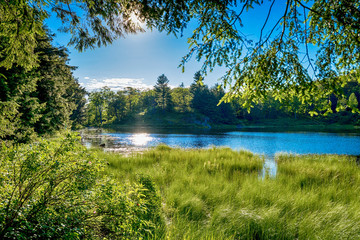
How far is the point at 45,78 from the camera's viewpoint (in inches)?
596

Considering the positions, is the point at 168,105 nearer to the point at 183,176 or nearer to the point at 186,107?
the point at 186,107

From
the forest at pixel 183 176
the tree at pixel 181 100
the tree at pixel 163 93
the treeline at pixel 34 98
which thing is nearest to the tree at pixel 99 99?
the tree at pixel 163 93

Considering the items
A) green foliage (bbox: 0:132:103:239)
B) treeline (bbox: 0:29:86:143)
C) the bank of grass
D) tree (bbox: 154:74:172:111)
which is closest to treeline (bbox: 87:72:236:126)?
tree (bbox: 154:74:172:111)

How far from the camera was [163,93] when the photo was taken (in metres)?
83.9

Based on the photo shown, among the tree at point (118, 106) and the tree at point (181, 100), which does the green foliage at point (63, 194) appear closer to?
the tree at point (181, 100)

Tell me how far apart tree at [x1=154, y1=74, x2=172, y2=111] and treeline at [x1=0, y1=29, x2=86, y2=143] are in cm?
6436

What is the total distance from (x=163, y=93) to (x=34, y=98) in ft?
238

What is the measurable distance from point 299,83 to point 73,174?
4711 millimetres

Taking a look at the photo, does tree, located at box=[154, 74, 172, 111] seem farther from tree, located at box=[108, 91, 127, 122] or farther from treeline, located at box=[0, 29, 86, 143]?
treeline, located at box=[0, 29, 86, 143]

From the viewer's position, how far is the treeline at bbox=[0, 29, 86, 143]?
402 inches

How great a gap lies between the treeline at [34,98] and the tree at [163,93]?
64356 mm

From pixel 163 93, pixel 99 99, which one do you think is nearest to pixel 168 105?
pixel 163 93

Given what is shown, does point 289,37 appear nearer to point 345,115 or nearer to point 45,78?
point 45,78

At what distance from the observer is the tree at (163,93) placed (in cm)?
8344
